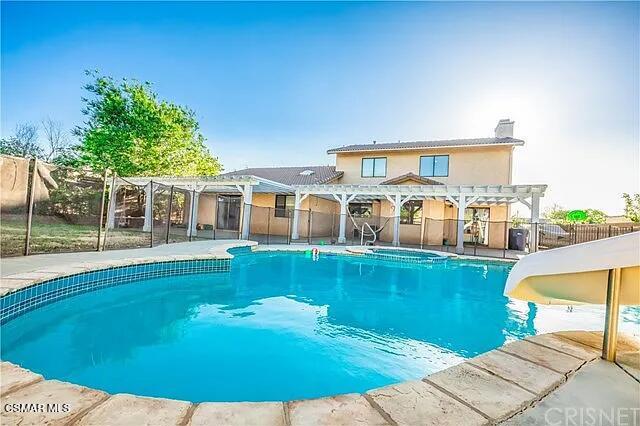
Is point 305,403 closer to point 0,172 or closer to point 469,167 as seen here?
point 0,172

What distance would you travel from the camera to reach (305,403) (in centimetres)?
145

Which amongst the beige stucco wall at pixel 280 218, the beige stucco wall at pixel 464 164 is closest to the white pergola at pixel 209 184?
the beige stucco wall at pixel 280 218

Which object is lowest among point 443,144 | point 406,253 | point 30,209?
point 406,253

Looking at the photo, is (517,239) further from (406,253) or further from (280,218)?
(280,218)

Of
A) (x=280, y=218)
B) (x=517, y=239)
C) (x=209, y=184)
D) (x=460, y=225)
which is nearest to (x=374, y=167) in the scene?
(x=280, y=218)

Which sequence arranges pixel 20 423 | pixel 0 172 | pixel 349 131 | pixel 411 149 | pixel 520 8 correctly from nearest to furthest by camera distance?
pixel 20 423 < pixel 0 172 < pixel 520 8 < pixel 411 149 < pixel 349 131

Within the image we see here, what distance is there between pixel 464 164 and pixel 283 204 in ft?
35.0

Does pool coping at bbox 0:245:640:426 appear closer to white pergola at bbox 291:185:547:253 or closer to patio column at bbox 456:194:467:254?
patio column at bbox 456:194:467:254

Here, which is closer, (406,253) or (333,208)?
(406,253)

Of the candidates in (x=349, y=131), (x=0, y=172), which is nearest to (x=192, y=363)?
(x=0, y=172)

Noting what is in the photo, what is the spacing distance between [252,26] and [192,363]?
11.0m

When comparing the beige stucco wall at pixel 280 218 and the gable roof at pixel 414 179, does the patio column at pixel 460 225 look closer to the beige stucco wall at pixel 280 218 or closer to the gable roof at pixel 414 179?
the gable roof at pixel 414 179

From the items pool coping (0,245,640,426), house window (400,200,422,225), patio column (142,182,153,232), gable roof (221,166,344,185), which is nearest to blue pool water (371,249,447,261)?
house window (400,200,422,225)

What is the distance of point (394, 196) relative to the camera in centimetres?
1424
